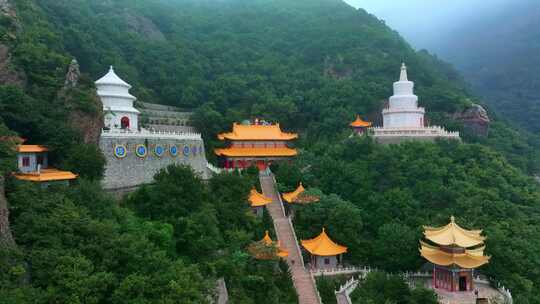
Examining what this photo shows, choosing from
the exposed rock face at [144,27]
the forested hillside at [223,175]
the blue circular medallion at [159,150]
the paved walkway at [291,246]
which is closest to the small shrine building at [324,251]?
the paved walkway at [291,246]

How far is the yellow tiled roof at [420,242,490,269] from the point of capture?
22641 millimetres

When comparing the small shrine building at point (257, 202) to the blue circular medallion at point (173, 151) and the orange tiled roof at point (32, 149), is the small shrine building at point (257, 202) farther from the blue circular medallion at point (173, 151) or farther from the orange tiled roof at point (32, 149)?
the orange tiled roof at point (32, 149)

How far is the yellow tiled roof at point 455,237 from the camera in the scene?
2259 centimetres

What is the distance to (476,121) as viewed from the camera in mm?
41062

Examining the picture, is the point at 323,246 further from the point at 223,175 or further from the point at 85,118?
the point at 85,118

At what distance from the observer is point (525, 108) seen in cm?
6788

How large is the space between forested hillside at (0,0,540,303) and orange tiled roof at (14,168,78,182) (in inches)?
30.2

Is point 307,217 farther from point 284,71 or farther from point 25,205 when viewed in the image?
point 284,71

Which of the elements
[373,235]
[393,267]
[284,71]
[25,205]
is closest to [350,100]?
[284,71]

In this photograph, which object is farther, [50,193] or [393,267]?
[393,267]

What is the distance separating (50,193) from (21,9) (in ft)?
82.8

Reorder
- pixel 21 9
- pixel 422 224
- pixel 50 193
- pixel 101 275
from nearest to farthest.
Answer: pixel 101 275 < pixel 50 193 < pixel 422 224 < pixel 21 9

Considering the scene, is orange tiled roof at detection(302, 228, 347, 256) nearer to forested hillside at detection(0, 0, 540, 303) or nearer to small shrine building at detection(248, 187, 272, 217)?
forested hillside at detection(0, 0, 540, 303)

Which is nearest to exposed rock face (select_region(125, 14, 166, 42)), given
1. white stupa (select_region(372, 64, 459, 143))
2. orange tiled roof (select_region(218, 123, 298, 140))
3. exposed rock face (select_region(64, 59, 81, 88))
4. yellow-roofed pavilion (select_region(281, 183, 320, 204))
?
orange tiled roof (select_region(218, 123, 298, 140))
